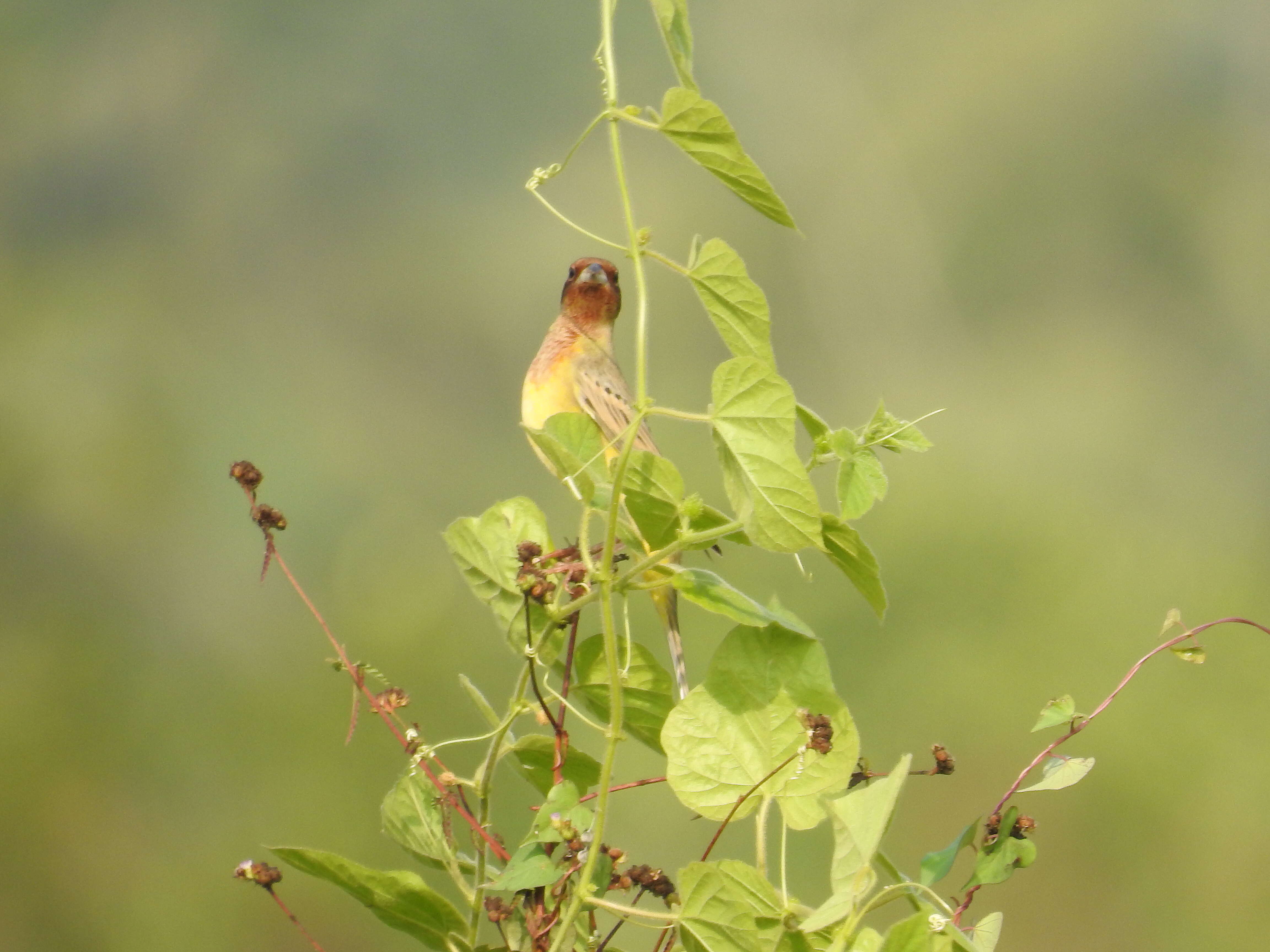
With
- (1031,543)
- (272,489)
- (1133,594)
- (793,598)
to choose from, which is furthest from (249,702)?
(1133,594)

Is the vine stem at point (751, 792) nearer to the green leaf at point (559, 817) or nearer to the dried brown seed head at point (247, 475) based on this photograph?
the green leaf at point (559, 817)

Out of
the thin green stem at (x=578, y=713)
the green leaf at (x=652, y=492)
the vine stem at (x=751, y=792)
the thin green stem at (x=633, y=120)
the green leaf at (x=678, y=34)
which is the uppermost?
the green leaf at (x=678, y=34)

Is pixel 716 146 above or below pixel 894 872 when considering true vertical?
above

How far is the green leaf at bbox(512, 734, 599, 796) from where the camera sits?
27.1 inches

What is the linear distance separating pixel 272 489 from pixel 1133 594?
3.95 m

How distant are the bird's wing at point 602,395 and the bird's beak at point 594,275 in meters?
0.17

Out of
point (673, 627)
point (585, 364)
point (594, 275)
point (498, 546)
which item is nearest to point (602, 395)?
point (585, 364)

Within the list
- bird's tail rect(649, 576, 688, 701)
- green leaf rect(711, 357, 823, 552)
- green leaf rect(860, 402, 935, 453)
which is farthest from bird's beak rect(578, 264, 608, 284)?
green leaf rect(711, 357, 823, 552)

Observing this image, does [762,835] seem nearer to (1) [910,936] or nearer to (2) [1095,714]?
(1) [910,936]

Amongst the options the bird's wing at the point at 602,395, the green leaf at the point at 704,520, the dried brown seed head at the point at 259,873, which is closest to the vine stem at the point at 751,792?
the green leaf at the point at 704,520

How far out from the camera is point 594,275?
2096mm

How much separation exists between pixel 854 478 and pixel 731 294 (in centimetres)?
13

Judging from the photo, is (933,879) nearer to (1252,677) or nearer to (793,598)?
(793,598)

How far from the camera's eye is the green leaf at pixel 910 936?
20.3 inches
